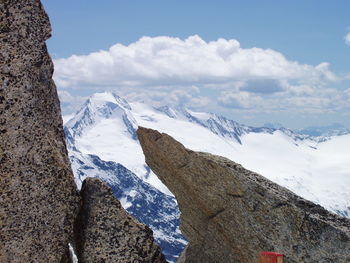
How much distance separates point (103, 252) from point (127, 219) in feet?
4.05

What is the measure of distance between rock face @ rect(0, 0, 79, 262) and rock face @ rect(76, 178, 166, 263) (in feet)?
2.45

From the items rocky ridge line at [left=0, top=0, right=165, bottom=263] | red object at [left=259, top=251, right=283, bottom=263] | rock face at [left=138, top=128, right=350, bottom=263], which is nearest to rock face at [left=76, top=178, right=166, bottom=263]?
rocky ridge line at [left=0, top=0, right=165, bottom=263]

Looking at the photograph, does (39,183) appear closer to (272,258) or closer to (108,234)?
(108,234)

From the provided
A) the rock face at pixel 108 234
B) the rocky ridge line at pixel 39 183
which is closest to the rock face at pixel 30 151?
the rocky ridge line at pixel 39 183

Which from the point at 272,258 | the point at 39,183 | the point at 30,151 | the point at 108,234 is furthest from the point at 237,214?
the point at 30,151

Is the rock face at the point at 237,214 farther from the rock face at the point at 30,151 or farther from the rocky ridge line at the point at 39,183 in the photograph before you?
the rock face at the point at 30,151

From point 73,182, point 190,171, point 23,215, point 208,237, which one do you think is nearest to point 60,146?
point 73,182

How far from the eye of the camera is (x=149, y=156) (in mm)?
24922

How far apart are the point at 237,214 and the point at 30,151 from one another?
918cm

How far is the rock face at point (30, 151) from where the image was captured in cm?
1513

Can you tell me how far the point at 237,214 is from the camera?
21.3m

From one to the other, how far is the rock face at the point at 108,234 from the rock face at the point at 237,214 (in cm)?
535

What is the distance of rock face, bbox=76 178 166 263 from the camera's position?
15.9 metres

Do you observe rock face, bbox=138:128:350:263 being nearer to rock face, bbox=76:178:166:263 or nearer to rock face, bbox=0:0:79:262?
rock face, bbox=76:178:166:263
